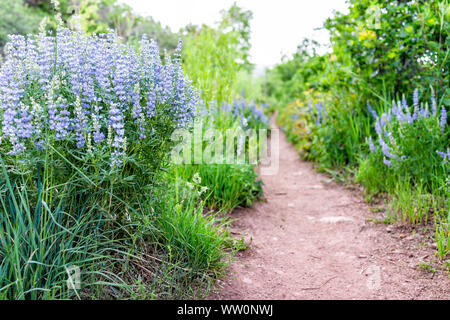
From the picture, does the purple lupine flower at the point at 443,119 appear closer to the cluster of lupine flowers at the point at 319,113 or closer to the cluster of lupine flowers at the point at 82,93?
the cluster of lupine flowers at the point at 319,113

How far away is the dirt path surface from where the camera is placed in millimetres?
2365

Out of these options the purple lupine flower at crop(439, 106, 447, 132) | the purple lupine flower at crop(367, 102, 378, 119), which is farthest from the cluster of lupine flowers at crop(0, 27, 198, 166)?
the purple lupine flower at crop(367, 102, 378, 119)

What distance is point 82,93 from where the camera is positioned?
1946 mm

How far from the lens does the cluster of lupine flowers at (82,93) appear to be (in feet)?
5.98

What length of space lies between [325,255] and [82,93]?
218 centimetres

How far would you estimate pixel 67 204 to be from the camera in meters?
1.97

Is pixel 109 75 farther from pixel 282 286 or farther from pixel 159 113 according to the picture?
pixel 282 286

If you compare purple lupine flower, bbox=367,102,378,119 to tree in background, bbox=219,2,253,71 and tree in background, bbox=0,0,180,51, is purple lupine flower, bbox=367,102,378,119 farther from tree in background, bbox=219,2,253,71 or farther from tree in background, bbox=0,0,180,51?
tree in background, bbox=219,2,253,71

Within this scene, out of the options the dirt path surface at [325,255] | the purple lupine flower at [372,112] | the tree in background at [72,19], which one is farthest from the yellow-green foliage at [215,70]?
the purple lupine flower at [372,112]

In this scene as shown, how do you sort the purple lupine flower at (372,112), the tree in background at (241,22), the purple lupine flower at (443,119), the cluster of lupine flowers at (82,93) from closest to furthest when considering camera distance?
the cluster of lupine flowers at (82,93) < the purple lupine flower at (443,119) < the purple lupine flower at (372,112) < the tree in background at (241,22)

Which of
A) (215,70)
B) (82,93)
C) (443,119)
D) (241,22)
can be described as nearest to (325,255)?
(443,119)

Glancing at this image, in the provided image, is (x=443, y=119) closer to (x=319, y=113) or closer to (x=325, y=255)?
(x=325, y=255)

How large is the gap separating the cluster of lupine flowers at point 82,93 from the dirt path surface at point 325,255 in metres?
1.12
